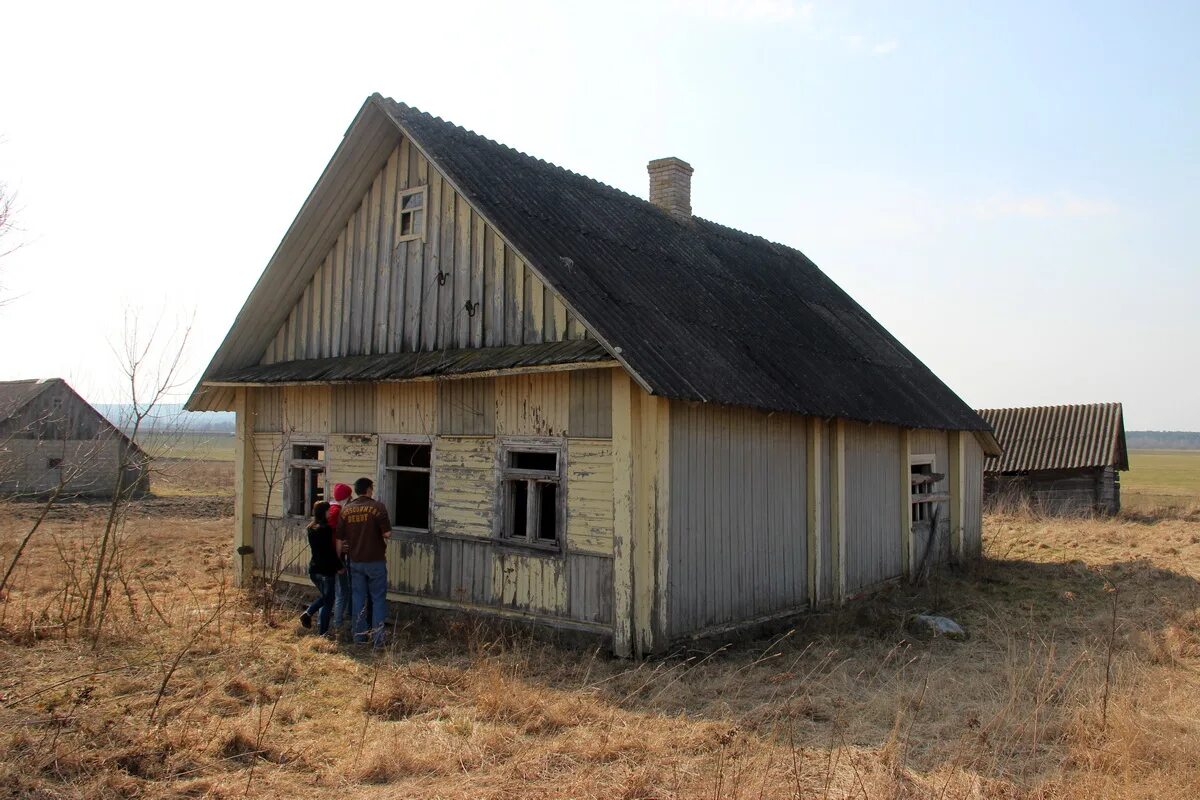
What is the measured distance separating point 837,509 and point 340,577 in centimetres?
609

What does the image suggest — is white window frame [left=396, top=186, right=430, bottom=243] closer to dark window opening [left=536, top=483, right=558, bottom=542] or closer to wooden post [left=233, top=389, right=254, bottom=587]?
dark window opening [left=536, top=483, right=558, bottom=542]

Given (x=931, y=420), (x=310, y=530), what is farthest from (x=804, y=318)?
(x=310, y=530)

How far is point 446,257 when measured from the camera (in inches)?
427

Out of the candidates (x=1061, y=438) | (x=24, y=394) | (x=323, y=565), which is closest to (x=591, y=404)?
(x=323, y=565)

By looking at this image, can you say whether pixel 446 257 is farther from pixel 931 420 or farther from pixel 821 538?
pixel 931 420

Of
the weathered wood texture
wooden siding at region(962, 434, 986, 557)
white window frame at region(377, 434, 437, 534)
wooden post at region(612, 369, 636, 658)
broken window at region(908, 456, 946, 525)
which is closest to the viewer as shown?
wooden post at region(612, 369, 636, 658)

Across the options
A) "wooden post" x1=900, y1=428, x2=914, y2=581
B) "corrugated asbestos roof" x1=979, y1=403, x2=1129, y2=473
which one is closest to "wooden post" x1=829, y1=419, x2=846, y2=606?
"wooden post" x1=900, y1=428, x2=914, y2=581

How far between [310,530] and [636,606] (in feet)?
12.4

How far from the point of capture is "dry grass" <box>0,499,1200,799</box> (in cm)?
568

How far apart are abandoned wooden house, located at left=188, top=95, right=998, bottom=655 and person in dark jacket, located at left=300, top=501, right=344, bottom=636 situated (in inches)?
39.1

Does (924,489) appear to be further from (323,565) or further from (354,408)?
(323,565)

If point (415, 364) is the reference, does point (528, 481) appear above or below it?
below

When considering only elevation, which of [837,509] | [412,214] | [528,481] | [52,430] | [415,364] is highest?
[412,214]

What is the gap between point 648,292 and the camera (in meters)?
10.7
